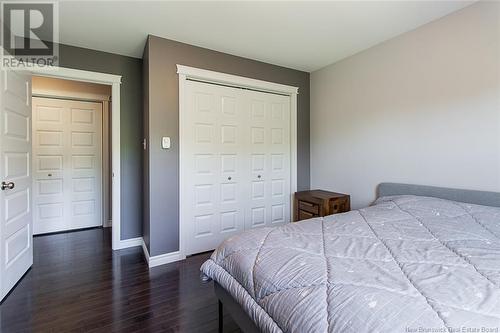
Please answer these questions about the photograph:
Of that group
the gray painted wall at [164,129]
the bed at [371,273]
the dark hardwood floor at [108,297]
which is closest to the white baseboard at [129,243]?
the dark hardwood floor at [108,297]

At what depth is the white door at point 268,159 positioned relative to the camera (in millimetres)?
3381

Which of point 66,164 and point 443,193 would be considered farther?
point 66,164

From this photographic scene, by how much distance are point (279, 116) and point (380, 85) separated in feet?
4.33

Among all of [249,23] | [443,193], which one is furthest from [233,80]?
[443,193]

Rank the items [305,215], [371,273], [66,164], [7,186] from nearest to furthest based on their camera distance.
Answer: [371,273]
[7,186]
[305,215]
[66,164]

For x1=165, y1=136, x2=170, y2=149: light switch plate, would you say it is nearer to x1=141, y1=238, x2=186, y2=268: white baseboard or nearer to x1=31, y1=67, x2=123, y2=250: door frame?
x1=31, y1=67, x2=123, y2=250: door frame

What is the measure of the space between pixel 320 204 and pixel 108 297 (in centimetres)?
233

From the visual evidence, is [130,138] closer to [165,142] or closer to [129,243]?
[165,142]

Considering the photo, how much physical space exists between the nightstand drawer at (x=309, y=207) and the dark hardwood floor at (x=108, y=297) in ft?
4.60

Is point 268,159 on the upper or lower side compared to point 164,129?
lower

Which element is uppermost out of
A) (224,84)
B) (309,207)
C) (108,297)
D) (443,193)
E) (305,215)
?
(224,84)

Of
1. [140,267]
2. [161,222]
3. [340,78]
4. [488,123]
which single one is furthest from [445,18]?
[140,267]

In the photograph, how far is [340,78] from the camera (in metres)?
3.32

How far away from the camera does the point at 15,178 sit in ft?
7.19
